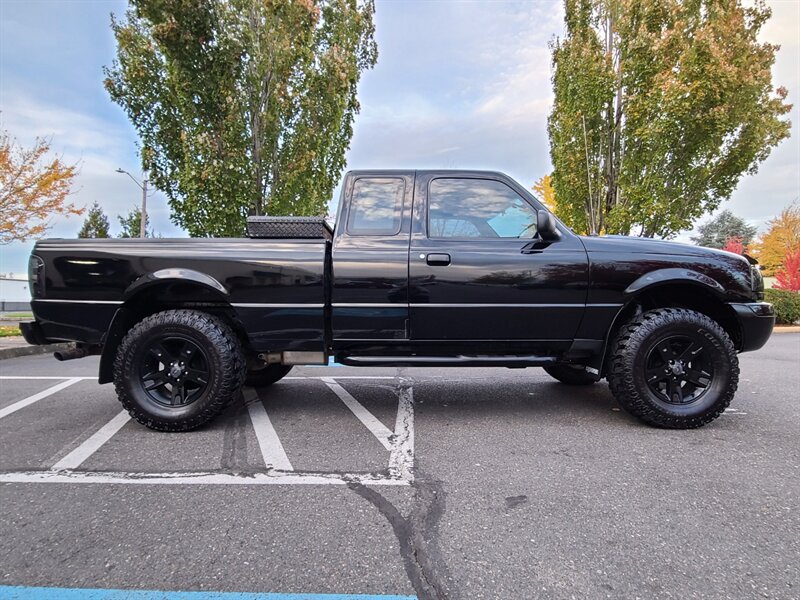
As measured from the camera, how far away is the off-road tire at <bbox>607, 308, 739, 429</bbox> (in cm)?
327

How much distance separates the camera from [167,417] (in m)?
3.21

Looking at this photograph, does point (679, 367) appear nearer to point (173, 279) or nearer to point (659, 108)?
point (173, 279)

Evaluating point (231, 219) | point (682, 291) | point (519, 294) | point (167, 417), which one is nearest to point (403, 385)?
point (519, 294)

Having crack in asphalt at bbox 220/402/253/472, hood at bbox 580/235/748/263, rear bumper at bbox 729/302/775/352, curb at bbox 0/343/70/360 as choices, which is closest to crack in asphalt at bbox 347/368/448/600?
crack in asphalt at bbox 220/402/253/472

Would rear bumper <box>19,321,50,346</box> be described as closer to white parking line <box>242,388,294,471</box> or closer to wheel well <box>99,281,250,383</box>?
wheel well <box>99,281,250,383</box>

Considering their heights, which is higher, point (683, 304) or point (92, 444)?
point (683, 304)

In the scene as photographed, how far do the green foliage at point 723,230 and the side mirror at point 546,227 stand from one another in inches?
1845

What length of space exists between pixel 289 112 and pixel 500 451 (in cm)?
988

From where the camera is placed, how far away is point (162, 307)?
360cm

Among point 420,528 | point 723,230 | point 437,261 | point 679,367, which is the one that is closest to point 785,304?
point 679,367

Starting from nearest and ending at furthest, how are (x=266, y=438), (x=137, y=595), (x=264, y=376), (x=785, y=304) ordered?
1. (x=137, y=595)
2. (x=266, y=438)
3. (x=264, y=376)
4. (x=785, y=304)

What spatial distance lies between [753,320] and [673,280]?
724 mm

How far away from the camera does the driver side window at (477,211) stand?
351 cm

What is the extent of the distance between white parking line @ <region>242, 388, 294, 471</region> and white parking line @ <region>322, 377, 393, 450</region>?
68 centimetres
